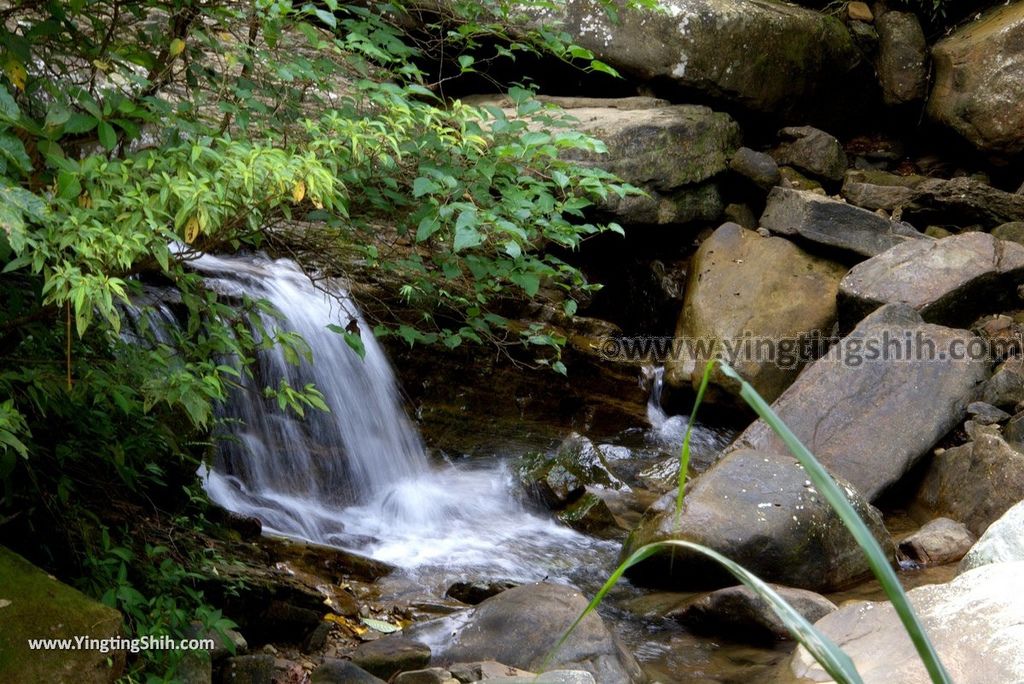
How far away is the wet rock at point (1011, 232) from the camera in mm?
8336

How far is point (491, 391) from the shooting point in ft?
23.2

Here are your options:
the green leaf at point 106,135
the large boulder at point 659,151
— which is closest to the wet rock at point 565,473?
the large boulder at point 659,151

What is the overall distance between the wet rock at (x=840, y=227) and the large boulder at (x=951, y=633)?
488 cm

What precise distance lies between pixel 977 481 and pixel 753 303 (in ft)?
8.78

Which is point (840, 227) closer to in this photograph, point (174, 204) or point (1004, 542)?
point (1004, 542)

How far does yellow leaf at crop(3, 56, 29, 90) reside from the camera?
88.3 inches

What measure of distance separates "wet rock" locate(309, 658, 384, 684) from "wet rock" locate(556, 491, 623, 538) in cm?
262

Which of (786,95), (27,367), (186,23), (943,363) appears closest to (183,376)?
(27,367)

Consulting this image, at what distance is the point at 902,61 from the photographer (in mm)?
10195

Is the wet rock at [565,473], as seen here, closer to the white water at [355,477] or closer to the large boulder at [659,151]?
the white water at [355,477]

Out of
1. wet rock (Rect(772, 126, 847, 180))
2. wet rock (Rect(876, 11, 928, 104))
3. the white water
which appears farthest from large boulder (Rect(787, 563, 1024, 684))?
wet rock (Rect(876, 11, 928, 104))

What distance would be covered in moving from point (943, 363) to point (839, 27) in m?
4.84

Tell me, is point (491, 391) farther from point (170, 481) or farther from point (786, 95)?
point (786, 95)

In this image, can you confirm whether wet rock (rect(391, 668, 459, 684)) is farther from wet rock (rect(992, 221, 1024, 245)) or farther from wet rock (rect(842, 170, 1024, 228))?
wet rock (rect(842, 170, 1024, 228))
